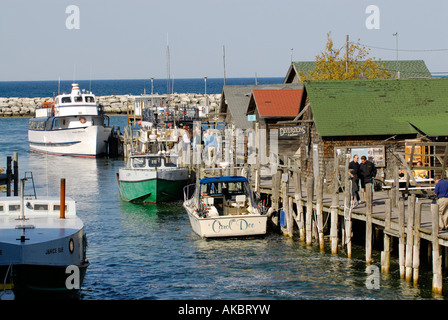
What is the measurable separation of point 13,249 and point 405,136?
19.4 metres

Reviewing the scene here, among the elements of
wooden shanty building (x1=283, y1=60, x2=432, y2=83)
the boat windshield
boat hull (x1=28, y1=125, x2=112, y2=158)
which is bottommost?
the boat windshield

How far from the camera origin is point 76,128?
71250mm

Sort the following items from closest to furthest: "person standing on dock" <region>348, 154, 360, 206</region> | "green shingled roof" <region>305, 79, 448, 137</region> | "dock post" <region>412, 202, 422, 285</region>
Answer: "dock post" <region>412, 202, 422, 285</region>
"person standing on dock" <region>348, 154, 360, 206</region>
"green shingled roof" <region>305, 79, 448, 137</region>

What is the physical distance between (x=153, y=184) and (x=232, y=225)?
12.8 meters

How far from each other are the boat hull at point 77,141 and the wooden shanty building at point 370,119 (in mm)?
39199

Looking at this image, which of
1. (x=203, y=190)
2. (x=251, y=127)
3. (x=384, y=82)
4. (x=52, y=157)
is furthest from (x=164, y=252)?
(x=52, y=157)

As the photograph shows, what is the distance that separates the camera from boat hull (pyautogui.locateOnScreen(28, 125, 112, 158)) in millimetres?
70750

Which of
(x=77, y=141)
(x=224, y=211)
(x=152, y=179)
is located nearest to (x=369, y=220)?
(x=224, y=211)

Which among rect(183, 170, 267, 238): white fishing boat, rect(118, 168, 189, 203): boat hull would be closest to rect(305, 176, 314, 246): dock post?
rect(183, 170, 267, 238): white fishing boat

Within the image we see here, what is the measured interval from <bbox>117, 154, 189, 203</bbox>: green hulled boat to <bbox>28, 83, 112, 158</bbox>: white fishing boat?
28.7m

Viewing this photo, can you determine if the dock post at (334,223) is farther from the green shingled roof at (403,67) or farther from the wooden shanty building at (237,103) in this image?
the green shingled roof at (403,67)

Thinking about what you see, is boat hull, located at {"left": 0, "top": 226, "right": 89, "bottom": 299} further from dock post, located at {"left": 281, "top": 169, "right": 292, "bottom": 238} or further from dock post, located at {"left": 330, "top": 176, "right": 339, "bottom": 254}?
dock post, located at {"left": 281, "top": 169, "right": 292, "bottom": 238}

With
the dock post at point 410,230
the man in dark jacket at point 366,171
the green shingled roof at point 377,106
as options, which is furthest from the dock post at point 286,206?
the dock post at point 410,230

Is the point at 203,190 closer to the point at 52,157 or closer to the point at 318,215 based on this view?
the point at 318,215
